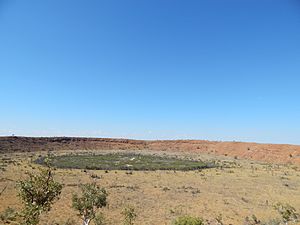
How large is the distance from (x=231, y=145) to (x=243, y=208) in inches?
2999

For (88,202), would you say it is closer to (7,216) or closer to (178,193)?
(7,216)

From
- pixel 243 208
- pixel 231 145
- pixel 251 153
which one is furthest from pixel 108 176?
pixel 231 145

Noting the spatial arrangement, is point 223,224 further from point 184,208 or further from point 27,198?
point 27,198

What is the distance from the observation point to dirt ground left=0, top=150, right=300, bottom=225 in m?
32.4

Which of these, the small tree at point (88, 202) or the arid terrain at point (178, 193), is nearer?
the small tree at point (88, 202)

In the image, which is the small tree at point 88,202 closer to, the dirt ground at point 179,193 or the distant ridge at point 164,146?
the dirt ground at point 179,193

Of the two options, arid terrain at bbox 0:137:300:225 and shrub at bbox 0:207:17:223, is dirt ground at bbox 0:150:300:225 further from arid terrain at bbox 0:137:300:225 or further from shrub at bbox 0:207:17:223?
shrub at bbox 0:207:17:223

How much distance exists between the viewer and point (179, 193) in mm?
41656

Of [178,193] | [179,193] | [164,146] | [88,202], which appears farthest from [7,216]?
[164,146]

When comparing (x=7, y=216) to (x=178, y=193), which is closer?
(x=7, y=216)

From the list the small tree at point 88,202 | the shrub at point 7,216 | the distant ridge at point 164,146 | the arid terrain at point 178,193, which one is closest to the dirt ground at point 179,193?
the arid terrain at point 178,193

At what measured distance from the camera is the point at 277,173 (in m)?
60.2

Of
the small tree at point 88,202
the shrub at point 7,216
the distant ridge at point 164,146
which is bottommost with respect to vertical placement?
the shrub at point 7,216

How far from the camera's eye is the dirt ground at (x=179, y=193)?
106 ft
